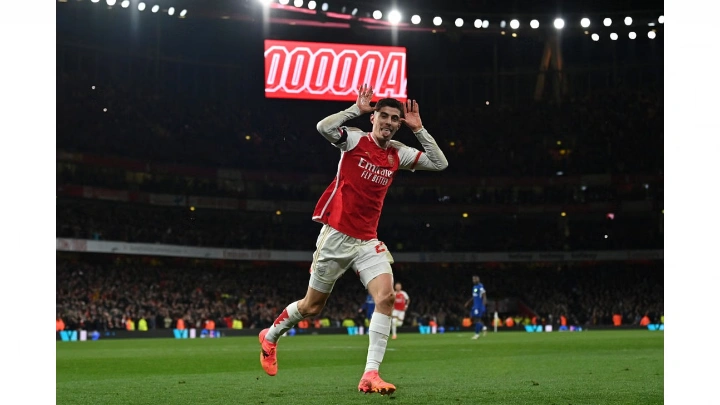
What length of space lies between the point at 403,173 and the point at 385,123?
4798cm

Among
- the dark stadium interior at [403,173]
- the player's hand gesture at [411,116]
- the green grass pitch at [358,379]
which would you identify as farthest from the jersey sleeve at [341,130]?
the dark stadium interior at [403,173]

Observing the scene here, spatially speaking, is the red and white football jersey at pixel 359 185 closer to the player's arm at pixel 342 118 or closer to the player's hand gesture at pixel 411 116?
the player's arm at pixel 342 118

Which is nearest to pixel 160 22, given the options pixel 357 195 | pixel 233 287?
pixel 233 287

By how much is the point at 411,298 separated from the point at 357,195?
44.2 meters

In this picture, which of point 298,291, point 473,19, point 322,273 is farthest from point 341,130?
point 298,291

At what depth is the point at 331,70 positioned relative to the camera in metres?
42.6

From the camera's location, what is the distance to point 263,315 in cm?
4366

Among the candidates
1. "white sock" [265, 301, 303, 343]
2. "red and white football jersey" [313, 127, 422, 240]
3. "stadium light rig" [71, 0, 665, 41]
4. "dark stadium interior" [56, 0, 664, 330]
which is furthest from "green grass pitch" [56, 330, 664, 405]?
"dark stadium interior" [56, 0, 664, 330]

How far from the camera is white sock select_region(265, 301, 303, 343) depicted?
8828mm

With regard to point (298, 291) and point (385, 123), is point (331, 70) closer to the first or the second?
point (298, 291)

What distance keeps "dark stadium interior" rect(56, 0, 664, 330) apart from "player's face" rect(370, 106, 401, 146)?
36.8m

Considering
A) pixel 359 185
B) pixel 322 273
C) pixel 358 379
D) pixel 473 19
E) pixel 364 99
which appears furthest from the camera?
pixel 473 19

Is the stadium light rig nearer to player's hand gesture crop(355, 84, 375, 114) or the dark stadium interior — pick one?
the dark stadium interior

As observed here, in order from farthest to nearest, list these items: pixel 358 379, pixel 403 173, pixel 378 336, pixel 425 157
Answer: pixel 403 173
pixel 358 379
pixel 425 157
pixel 378 336
